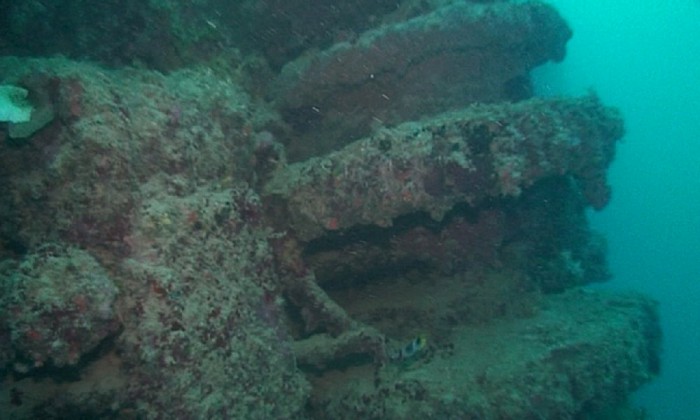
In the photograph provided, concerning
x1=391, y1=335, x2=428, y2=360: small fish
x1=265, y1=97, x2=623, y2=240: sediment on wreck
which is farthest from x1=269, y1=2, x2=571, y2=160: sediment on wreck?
x1=391, y1=335, x2=428, y2=360: small fish

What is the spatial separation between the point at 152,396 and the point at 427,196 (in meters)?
3.68

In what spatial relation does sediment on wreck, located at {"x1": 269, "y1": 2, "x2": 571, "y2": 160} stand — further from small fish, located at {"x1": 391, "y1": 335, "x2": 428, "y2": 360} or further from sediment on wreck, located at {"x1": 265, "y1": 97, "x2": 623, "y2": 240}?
small fish, located at {"x1": 391, "y1": 335, "x2": 428, "y2": 360}

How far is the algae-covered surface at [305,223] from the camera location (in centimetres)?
370

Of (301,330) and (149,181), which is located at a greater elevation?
(149,181)

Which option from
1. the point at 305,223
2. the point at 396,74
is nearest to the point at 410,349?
the point at 305,223

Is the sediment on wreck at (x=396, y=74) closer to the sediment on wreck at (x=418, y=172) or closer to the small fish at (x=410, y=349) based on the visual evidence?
the sediment on wreck at (x=418, y=172)

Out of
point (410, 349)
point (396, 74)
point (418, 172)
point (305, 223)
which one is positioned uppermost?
point (396, 74)

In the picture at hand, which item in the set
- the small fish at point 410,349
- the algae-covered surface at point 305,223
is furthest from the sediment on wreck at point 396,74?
the small fish at point 410,349

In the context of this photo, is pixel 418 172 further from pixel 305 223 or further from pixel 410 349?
pixel 410 349

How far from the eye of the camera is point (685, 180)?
56.1 metres

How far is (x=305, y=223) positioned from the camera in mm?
5695

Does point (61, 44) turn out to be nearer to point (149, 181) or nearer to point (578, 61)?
point (149, 181)

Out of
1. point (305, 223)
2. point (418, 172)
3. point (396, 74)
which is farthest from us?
point (396, 74)

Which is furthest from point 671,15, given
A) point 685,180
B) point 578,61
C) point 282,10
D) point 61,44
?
point 61,44
